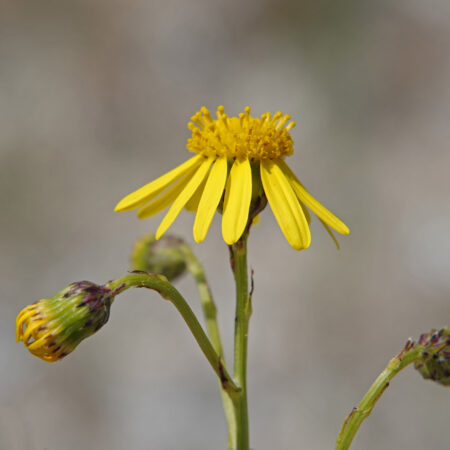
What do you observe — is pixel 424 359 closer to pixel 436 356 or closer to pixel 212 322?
pixel 436 356

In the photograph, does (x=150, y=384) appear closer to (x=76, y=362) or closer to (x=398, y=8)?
(x=76, y=362)

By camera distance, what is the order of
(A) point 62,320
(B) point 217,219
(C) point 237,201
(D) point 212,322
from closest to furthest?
(A) point 62,320 → (C) point 237,201 → (D) point 212,322 → (B) point 217,219

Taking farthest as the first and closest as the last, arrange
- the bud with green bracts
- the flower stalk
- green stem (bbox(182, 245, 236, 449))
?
Answer: green stem (bbox(182, 245, 236, 449))
the flower stalk
the bud with green bracts

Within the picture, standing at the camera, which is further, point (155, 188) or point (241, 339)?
point (155, 188)

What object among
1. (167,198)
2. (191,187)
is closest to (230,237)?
(191,187)

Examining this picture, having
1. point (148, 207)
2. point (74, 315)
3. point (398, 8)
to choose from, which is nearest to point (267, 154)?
point (148, 207)

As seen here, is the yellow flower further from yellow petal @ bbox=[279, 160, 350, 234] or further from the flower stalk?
the flower stalk

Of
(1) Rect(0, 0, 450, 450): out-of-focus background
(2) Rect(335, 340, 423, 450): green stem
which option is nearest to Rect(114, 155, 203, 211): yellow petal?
(2) Rect(335, 340, 423, 450): green stem
